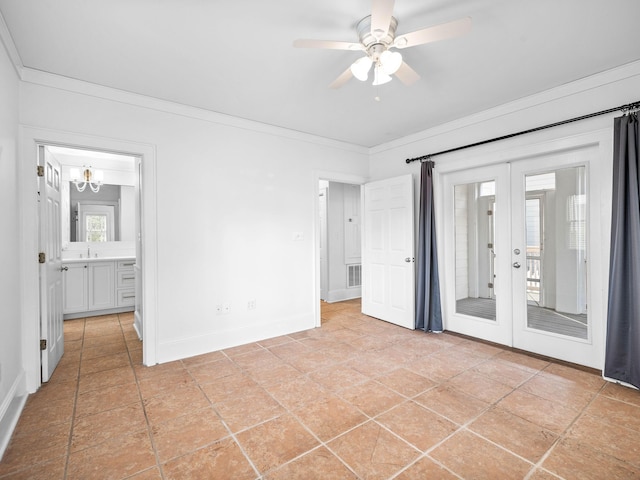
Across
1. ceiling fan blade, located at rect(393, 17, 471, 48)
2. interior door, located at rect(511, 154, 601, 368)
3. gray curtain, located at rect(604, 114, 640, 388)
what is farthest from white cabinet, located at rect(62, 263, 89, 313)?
gray curtain, located at rect(604, 114, 640, 388)

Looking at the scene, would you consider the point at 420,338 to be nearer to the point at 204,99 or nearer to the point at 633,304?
the point at 633,304

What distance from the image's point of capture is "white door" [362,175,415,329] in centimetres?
422

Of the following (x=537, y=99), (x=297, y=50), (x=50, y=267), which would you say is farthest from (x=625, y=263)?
(x=50, y=267)

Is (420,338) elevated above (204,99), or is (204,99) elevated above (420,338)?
(204,99)

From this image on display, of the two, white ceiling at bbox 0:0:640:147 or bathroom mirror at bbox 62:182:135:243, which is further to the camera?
bathroom mirror at bbox 62:182:135:243

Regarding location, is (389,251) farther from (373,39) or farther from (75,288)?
(75,288)

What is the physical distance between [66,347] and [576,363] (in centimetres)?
541

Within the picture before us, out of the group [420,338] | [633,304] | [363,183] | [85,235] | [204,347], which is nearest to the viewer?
[633,304]

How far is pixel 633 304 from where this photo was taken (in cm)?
249

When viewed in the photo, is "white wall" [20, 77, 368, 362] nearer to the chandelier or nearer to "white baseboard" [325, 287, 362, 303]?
"white baseboard" [325, 287, 362, 303]

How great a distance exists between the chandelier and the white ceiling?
324 centimetres

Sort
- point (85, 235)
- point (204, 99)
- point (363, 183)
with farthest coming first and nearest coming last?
point (85, 235) < point (363, 183) < point (204, 99)

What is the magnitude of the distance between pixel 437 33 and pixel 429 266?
280cm

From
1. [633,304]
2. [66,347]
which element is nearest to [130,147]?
[66,347]
